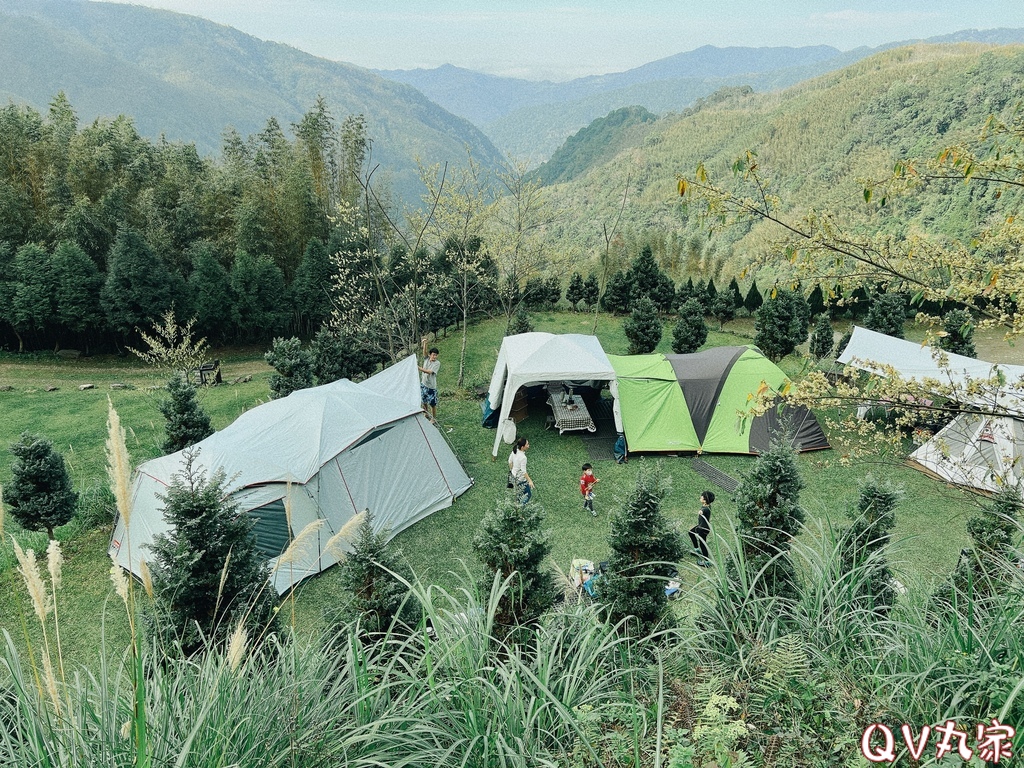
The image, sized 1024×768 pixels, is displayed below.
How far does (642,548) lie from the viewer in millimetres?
4543

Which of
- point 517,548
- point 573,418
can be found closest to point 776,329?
point 573,418

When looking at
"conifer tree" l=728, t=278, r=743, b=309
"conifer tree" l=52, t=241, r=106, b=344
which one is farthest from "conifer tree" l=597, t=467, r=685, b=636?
"conifer tree" l=52, t=241, r=106, b=344

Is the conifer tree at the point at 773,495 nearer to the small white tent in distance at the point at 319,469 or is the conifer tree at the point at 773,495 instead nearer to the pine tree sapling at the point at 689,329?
the small white tent in distance at the point at 319,469

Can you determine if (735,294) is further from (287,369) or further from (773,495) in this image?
(773,495)

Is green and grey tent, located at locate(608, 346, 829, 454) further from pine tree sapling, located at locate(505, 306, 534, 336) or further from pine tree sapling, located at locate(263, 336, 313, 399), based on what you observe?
pine tree sapling, located at locate(263, 336, 313, 399)

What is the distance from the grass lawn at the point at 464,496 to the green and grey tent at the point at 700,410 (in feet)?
0.97

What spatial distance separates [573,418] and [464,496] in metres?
2.67

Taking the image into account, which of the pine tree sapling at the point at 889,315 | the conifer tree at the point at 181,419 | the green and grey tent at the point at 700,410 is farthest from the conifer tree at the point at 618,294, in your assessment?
the conifer tree at the point at 181,419

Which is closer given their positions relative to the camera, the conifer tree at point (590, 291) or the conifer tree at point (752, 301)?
the conifer tree at point (752, 301)

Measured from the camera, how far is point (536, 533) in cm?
436

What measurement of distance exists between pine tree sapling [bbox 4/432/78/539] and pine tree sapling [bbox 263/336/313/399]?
3.21 metres

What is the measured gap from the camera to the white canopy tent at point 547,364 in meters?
9.11

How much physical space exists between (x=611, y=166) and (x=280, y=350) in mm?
69755

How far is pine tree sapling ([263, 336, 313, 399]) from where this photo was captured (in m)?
9.55
